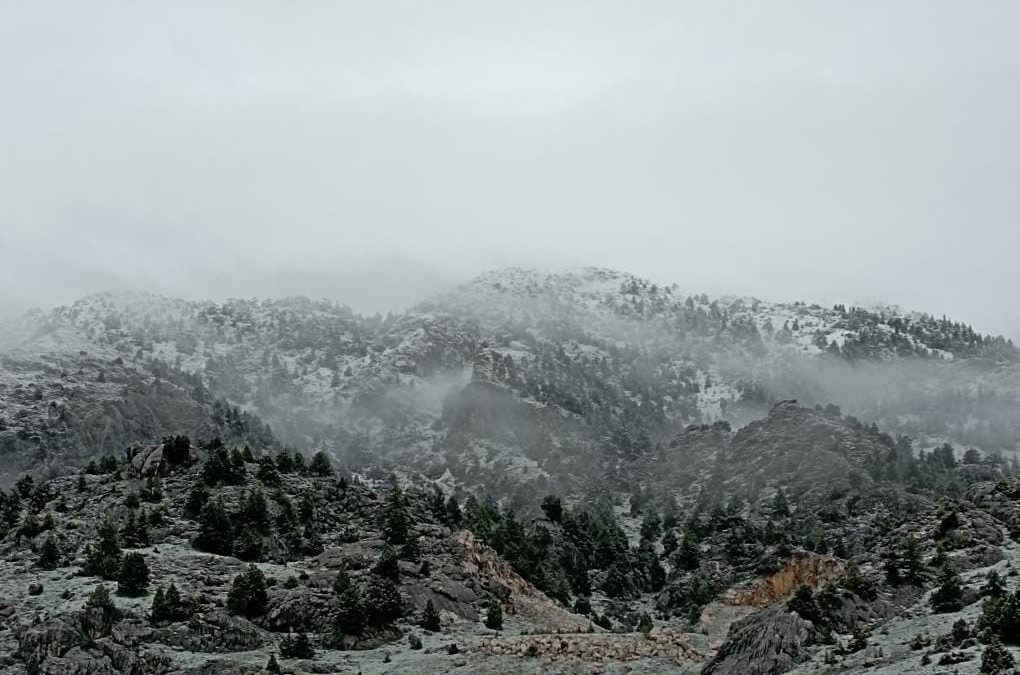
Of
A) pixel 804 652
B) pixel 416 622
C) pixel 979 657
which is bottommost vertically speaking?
pixel 416 622

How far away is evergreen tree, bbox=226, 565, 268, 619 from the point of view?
5634cm

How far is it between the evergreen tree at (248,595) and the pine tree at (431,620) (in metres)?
10.1

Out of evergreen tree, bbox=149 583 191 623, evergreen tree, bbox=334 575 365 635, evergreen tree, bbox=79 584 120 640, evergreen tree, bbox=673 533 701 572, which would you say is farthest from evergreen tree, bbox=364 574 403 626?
evergreen tree, bbox=673 533 701 572

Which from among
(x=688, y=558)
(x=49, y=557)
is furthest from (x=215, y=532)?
(x=688, y=558)

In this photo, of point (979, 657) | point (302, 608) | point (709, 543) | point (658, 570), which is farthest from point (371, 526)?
point (709, 543)

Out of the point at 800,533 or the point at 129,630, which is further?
the point at 800,533

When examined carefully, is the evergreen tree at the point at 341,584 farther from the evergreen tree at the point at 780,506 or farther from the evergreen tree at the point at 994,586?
the evergreen tree at the point at 780,506

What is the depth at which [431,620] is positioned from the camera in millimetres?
59000

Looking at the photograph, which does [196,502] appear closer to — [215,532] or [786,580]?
[215,532]

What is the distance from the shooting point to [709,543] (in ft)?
472

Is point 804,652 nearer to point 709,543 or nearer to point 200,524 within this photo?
point 200,524

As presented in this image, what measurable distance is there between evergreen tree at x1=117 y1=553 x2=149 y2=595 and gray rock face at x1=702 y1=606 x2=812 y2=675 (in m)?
34.9

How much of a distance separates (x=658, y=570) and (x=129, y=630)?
300ft

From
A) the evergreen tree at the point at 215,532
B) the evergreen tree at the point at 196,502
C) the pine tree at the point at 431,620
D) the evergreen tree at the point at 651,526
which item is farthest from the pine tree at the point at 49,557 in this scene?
the evergreen tree at the point at 651,526
